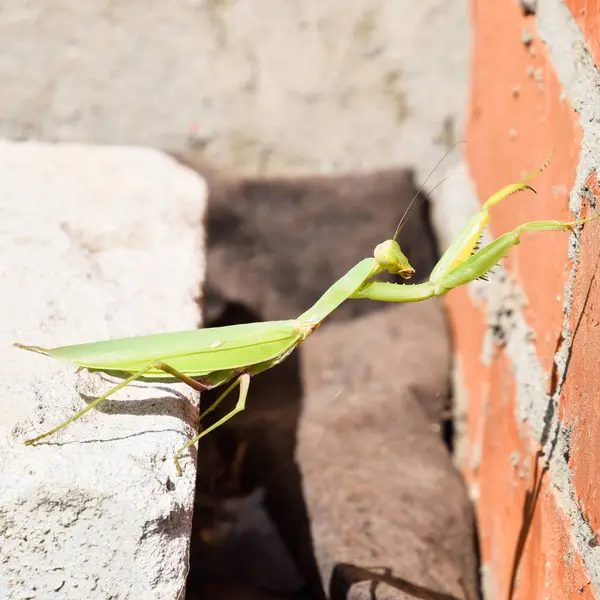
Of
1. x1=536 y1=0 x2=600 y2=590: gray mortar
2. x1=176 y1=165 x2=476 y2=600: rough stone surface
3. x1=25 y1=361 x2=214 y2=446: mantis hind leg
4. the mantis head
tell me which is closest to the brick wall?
x1=536 y1=0 x2=600 y2=590: gray mortar

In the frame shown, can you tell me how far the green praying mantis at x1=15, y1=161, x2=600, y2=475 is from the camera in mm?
939

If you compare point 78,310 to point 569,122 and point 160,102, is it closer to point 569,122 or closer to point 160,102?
point 569,122

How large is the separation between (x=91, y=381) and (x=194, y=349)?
0.46 ft

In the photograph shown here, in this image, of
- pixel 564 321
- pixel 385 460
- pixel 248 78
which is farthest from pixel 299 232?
pixel 564 321

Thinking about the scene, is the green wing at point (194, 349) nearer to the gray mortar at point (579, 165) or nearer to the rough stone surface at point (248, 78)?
the gray mortar at point (579, 165)

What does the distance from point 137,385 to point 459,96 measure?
1.28 metres

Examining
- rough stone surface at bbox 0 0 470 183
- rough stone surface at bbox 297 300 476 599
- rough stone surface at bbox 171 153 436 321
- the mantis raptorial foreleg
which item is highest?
rough stone surface at bbox 0 0 470 183

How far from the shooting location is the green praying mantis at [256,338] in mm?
939

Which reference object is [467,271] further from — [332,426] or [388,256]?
[332,426]

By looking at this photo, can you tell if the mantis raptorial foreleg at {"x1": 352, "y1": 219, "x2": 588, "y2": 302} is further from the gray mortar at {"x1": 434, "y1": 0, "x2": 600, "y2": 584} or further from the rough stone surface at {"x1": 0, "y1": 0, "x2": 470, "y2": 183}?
the rough stone surface at {"x1": 0, "y1": 0, "x2": 470, "y2": 183}

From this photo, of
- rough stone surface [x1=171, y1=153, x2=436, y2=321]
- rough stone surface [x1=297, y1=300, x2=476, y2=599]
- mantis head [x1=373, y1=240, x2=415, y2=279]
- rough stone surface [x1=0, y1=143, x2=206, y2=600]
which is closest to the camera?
rough stone surface [x1=0, y1=143, x2=206, y2=600]

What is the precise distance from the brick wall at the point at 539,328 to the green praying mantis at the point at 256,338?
10 cm

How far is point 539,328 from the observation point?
1164 mm

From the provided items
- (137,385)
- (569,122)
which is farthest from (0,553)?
(569,122)
